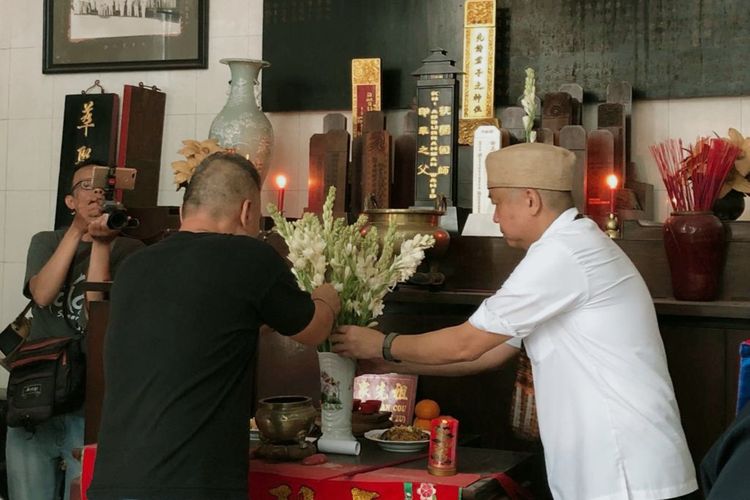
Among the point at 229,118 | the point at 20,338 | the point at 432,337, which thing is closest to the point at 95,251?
the point at 20,338

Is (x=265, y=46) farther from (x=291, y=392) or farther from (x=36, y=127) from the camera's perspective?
(x=291, y=392)

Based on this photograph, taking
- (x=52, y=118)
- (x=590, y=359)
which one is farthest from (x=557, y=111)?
(x=52, y=118)

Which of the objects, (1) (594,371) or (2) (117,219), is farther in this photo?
(2) (117,219)

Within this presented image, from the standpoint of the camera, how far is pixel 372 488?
2510mm

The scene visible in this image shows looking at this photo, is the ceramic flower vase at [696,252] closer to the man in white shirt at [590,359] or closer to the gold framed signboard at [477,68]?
the man in white shirt at [590,359]

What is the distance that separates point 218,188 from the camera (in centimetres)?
243

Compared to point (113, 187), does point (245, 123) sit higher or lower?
higher

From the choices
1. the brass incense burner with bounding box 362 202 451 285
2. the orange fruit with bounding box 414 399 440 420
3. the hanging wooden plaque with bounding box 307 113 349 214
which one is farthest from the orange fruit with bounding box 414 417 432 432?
the hanging wooden plaque with bounding box 307 113 349 214

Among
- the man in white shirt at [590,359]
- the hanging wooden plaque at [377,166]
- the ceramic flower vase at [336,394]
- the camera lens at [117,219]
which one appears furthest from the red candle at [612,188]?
the camera lens at [117,219]

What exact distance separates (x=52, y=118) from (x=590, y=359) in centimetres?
392

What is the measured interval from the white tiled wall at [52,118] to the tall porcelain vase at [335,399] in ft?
7.17

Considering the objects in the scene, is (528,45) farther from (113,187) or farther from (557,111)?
(113,187)

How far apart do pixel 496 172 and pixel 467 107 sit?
1.89m

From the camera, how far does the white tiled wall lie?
512cm
